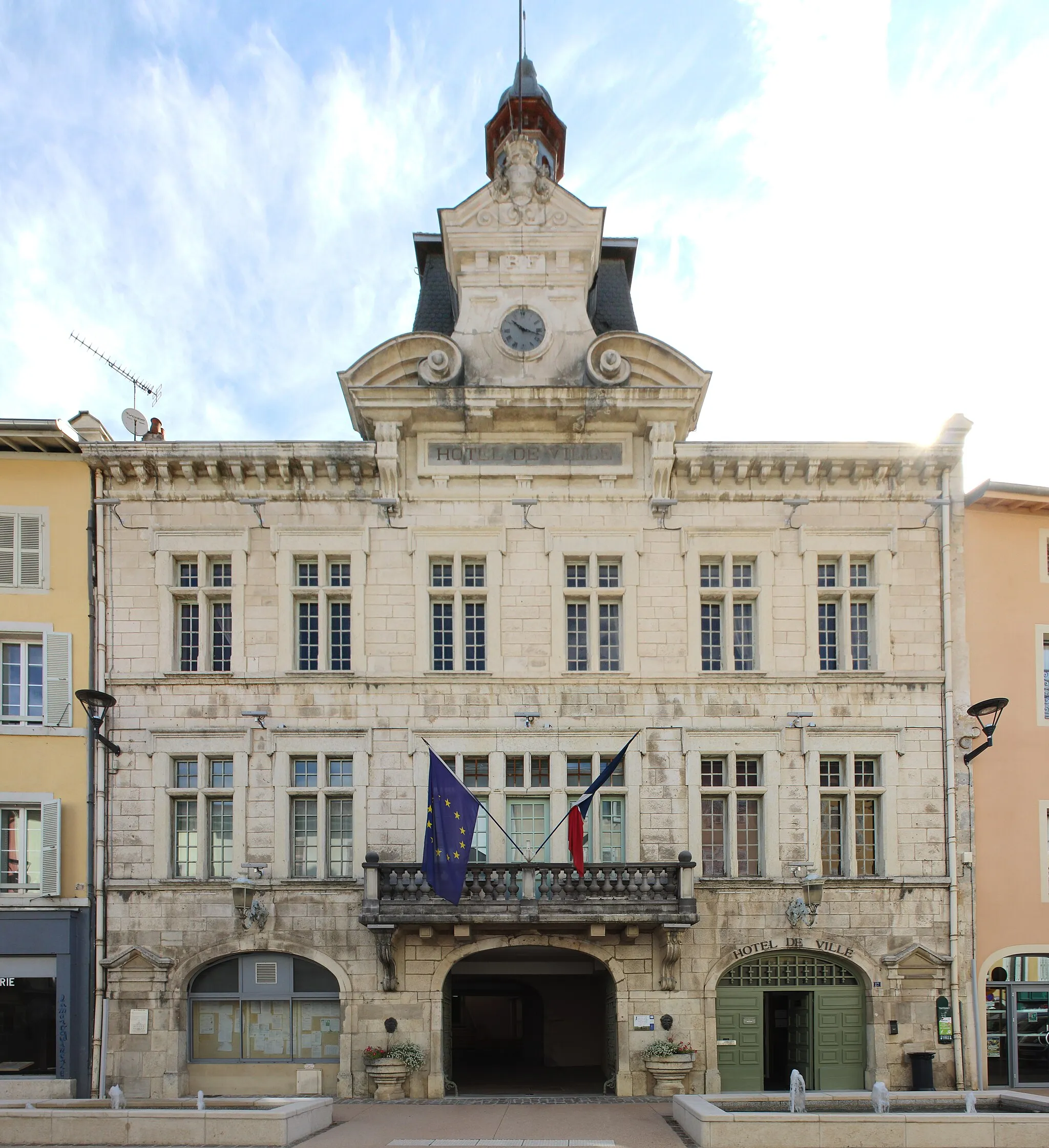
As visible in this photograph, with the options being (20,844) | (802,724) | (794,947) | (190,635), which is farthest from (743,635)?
(20,844)

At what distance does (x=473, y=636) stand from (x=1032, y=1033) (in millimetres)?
13877

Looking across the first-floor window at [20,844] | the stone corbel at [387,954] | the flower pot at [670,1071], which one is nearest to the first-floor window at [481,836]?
the stone corbel at [387,954]

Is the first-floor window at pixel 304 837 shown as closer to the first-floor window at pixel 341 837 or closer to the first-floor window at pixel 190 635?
the first-floor window at pixel 341 837

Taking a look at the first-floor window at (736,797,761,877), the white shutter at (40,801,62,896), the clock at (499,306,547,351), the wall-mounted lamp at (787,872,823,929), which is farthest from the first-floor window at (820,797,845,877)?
the white shutter at (40,801,62,896)

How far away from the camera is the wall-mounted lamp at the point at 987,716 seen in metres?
19.0

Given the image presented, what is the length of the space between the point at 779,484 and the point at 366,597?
9.12 meters

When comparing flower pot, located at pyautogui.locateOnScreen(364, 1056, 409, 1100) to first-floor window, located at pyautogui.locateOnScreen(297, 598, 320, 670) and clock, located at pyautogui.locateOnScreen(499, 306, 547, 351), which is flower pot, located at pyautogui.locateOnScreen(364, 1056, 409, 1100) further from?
clock, located at pyautogui.locateOnScreen(499, 306, 547, 351)

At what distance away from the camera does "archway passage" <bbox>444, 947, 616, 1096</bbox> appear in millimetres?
20188

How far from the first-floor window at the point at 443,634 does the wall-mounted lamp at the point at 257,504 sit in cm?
404

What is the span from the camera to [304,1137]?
15.6 m

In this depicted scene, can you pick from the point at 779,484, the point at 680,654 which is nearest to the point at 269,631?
the point at 680,654

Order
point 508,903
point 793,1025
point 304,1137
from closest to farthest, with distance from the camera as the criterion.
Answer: point 304,1137, point 508,903, point 793,1025

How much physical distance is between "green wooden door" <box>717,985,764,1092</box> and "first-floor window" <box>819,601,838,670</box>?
6.82 meters

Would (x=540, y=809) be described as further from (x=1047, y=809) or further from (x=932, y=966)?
(x=1047, y=809)
